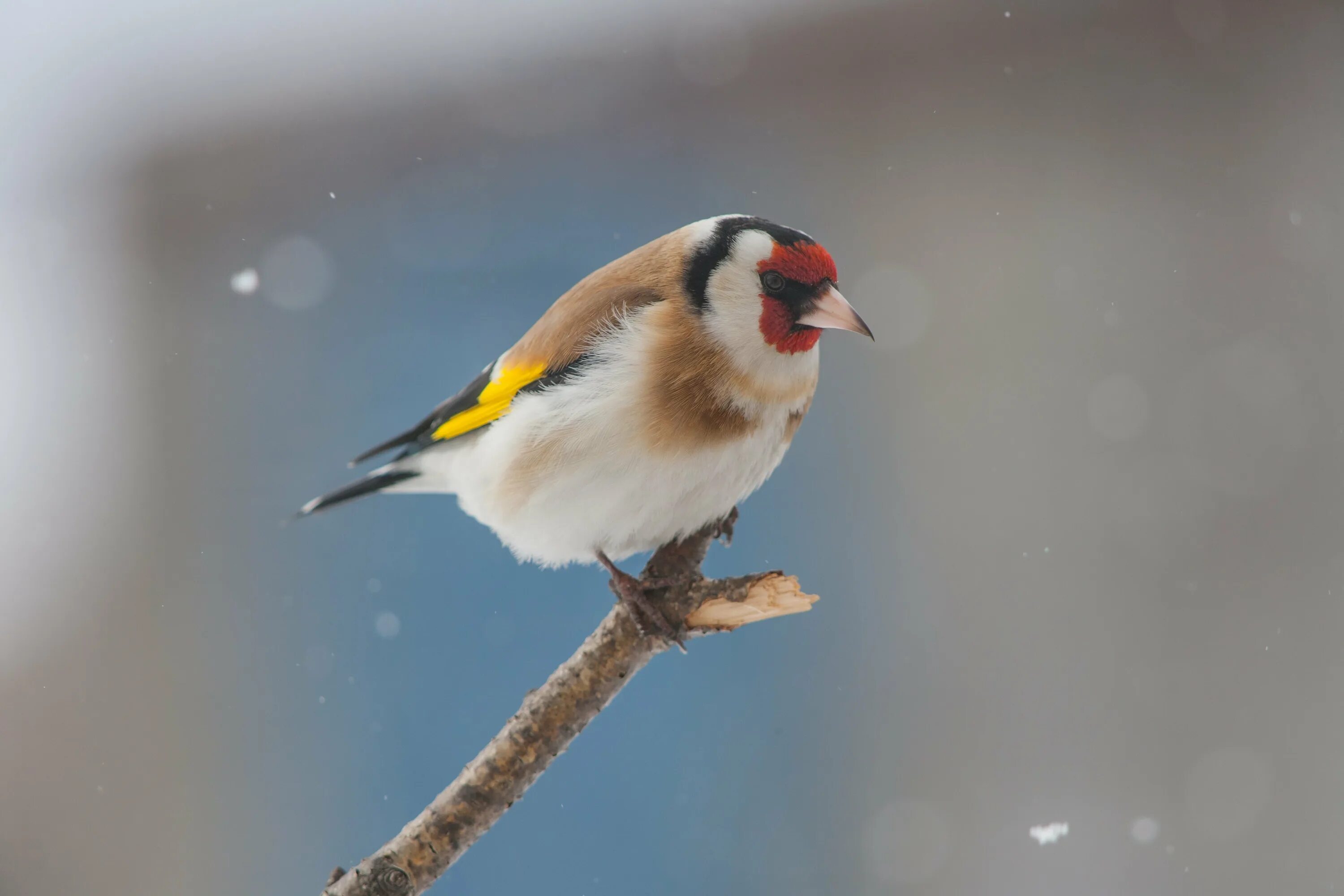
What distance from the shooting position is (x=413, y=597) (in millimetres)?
2549

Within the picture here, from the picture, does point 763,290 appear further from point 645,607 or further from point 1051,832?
point 1051,832

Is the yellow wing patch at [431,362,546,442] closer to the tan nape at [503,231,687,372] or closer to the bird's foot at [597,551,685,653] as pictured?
the tan nape at [503,231,687,372]

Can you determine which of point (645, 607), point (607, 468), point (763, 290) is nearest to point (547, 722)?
point (645, 607)

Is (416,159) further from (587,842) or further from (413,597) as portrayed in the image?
(587,842)

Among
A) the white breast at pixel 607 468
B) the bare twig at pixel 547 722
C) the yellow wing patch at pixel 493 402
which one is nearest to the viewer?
the bare twig at pixel 547 722

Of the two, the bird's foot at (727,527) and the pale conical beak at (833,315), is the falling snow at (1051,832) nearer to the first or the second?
the bird's foot at (727,527)

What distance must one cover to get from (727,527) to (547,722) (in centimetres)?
37

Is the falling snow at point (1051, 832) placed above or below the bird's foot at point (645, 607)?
below

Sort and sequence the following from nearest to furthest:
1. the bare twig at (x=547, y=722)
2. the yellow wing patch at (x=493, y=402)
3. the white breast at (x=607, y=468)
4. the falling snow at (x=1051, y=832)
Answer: the bare twig at (x=547, y=722) → the white breast at (x=607, y=468) → the yellow wing patch at (x=493, y=402) → the falling snow at (x=1051, y=832)

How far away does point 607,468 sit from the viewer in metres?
1.14

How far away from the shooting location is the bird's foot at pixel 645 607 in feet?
3.60

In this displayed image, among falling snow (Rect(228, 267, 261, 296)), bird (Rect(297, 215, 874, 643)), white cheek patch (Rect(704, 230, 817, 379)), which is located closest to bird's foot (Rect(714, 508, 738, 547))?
bird (Rect(297, 215, 874, 643))

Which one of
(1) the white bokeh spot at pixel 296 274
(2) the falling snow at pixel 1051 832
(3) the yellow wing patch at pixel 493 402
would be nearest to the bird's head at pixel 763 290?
(3) the yellow wing patch at pixel 493 402

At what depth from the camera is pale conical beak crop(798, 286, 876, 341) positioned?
1.04m
